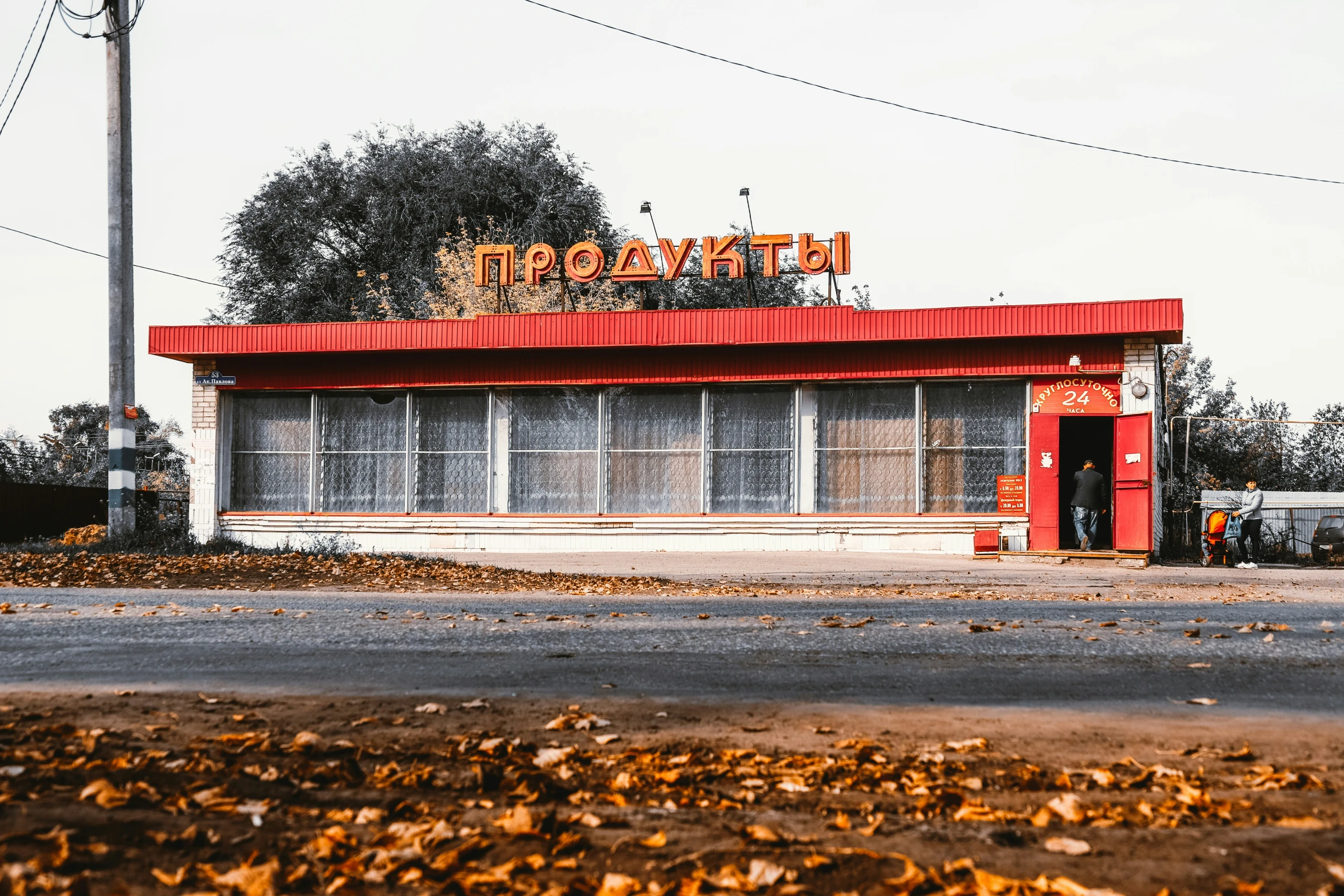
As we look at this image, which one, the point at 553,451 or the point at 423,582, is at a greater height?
the point at 553,451

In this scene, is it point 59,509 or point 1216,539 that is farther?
point 59,509

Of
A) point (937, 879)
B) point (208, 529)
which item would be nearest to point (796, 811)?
point (937, 879)

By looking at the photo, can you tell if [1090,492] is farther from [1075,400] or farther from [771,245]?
[771,245]

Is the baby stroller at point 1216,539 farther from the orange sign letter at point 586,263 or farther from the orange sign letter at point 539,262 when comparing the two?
the orange sign letter at point 539,262

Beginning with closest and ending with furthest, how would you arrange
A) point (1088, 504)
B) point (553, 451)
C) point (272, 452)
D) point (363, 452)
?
point (1088, 504)
point (553, 451)
point (363, 452)
point (272, 452)

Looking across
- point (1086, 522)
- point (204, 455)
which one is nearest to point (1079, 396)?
point (1086, 522)

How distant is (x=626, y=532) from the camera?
21.7 m

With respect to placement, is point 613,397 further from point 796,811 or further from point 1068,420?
point 796,811

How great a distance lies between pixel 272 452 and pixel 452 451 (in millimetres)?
3757

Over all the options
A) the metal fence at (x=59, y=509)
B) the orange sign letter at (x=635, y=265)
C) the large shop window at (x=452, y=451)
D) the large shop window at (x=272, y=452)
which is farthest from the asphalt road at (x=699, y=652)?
the metal fence at (x=59, y=509)

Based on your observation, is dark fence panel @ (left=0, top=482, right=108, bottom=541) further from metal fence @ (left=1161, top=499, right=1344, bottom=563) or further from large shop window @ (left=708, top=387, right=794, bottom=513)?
metal fence @ (left=1161, top=499, right=1344, bottom=563)

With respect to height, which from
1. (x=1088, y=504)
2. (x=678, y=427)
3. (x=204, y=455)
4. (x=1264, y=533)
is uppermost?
(x=678, y=427)

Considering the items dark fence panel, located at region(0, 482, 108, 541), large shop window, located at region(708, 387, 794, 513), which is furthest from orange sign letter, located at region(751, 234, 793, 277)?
dark fence panel, located at region(0, 482, 108, 541)

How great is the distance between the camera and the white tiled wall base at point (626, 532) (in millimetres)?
20594
